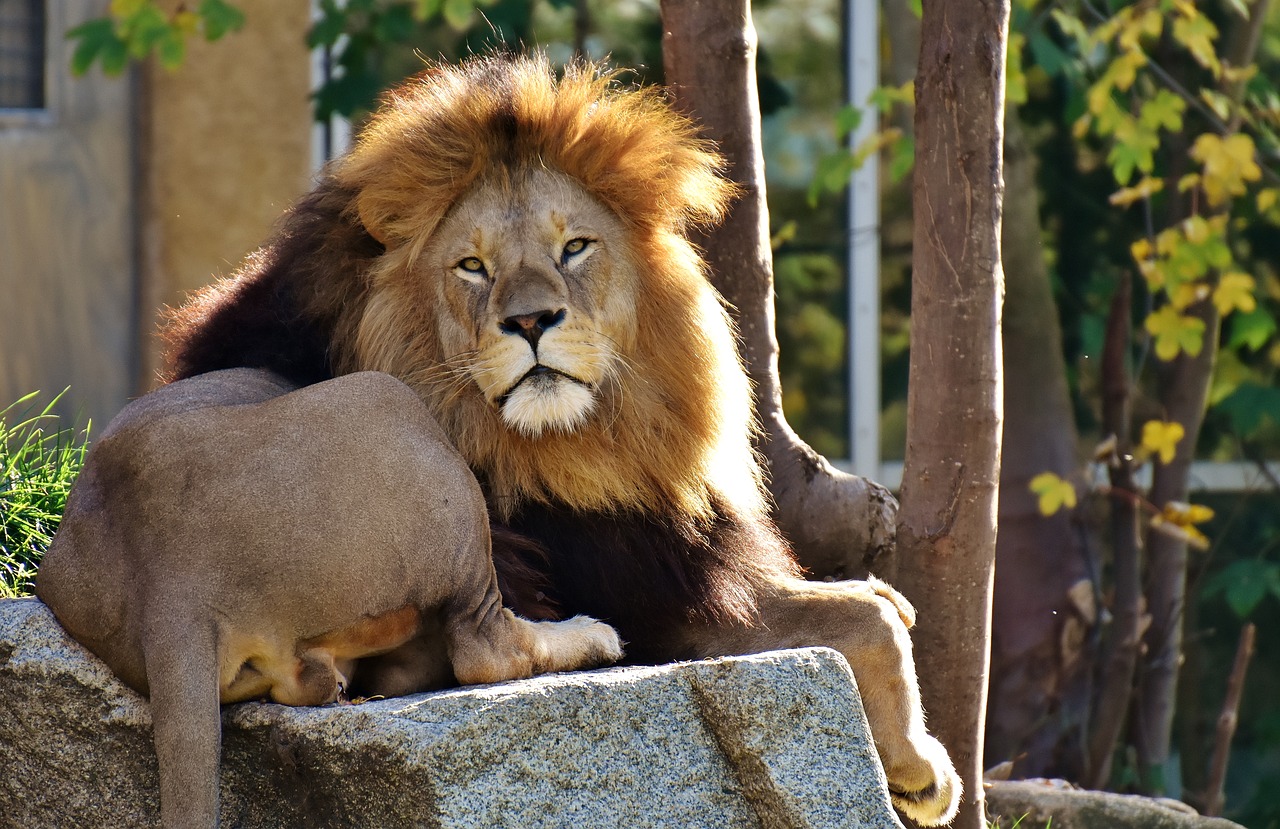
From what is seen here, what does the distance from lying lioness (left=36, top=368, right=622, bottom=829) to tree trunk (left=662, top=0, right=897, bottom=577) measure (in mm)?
1294

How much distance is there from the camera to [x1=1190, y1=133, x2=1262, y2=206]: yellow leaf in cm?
560

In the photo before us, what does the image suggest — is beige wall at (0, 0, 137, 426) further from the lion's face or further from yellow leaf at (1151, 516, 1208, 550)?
yellow leaf at (1151, 516, 1208, 550)

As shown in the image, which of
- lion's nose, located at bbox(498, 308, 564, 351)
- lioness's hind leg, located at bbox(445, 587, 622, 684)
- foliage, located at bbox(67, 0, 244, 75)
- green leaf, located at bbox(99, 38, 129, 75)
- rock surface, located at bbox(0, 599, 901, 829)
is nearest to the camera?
rock surface, located at bbox(0, 599, 901, 829)

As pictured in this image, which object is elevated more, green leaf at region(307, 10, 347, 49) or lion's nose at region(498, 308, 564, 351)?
green leaf at region(307, 10, 347, 49)

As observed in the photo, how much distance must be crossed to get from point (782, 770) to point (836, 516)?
139 cm

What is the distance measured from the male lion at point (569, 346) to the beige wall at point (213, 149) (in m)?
3.32

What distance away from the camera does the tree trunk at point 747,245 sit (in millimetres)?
3863

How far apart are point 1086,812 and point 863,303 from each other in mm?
3199

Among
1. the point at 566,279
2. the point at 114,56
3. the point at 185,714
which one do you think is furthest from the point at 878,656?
the point at 114,56

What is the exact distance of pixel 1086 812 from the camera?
14.0 ft

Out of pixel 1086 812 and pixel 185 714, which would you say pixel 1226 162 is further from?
pixel 185 714

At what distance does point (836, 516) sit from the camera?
151 inches

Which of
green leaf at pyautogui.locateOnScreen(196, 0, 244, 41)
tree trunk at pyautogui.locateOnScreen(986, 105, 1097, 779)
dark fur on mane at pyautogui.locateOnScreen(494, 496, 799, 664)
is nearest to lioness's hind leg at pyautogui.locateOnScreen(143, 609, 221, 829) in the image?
dark fur on mane at pyautogui.locateOnScreen(494, 496, 799, 664)

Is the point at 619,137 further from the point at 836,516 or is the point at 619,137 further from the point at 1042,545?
the point at 1042,545
